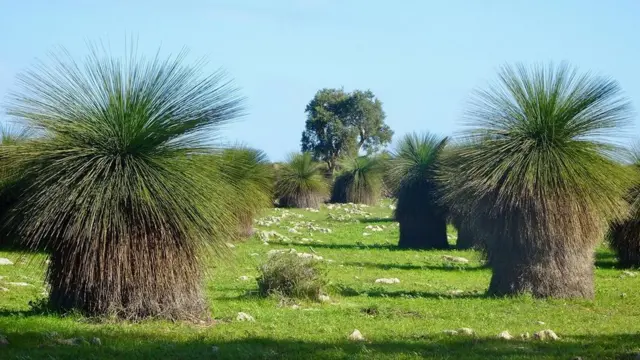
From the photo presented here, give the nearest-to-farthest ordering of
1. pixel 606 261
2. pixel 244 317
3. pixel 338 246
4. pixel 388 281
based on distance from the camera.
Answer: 1. pixel 244 317
2. pixel 388 281
3. pixel 606 261
4. pixel 338 246

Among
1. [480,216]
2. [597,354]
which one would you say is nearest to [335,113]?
[480,216]

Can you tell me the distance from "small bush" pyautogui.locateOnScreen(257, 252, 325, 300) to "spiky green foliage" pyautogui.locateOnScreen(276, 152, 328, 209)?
116ft

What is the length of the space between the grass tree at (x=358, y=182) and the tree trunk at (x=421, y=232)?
23873 mm

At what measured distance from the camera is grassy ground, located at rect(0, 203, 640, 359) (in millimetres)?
10277

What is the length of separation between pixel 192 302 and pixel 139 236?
1.10m

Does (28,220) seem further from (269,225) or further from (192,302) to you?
(269,225)

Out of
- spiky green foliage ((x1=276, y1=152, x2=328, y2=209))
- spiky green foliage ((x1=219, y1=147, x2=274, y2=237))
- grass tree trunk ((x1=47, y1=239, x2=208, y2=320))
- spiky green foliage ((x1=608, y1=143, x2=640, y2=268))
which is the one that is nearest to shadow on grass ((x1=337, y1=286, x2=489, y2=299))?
grass tree trunk ((x1=47, y1=239, x2=208, y2=320))

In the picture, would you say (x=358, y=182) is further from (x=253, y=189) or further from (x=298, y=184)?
(x=253, y=189)

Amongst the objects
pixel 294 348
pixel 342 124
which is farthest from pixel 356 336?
pixel 342 124

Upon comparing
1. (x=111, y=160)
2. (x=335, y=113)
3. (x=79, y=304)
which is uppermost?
(x=335, y=113)

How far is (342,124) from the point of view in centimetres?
9475

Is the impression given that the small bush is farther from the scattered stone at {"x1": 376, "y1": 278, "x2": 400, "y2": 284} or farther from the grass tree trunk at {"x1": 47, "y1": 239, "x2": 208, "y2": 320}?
the scattered stone at {"x1": 376, "y1": 278, "x2": 400, "y2": 284}

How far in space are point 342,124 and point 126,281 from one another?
82606 mm

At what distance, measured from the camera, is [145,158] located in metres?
12.8
